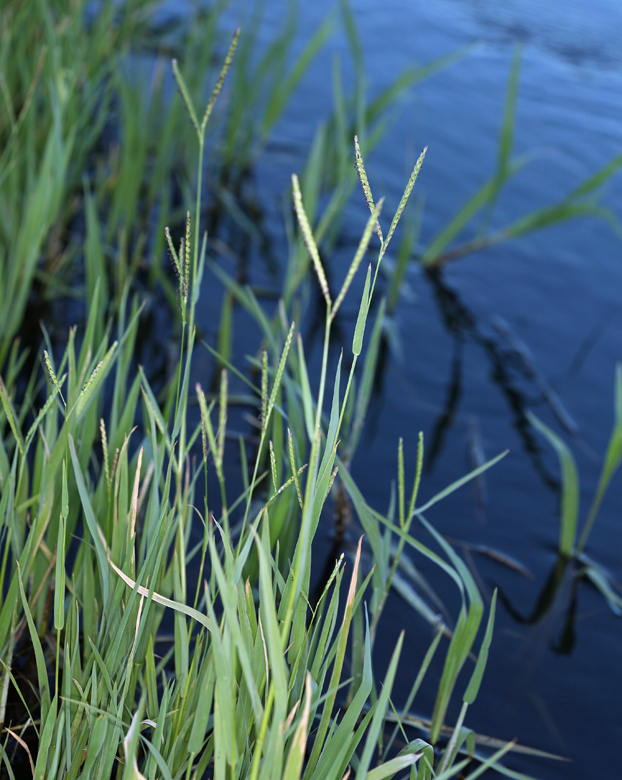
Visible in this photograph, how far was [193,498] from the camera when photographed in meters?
1.11

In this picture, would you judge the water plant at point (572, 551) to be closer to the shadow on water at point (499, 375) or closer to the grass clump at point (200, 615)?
the shadow on water at point (499, 375)

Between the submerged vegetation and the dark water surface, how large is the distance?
0.28 feet

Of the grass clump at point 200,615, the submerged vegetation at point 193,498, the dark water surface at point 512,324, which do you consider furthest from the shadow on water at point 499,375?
the grass clump at point 200,615

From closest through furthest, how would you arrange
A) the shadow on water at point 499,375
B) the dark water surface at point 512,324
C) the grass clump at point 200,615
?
the grass clump at point 200,615 < the dark water surface at point 512,324 < the shadow on water at point 499,375

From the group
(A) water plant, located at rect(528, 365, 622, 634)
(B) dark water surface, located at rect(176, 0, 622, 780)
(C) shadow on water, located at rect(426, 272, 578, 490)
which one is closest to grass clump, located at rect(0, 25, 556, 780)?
(B) dark water surface, located at rect(176, 0, 622, 780)

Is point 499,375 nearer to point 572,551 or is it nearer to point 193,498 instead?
point 572,551

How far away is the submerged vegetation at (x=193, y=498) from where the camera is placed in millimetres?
604

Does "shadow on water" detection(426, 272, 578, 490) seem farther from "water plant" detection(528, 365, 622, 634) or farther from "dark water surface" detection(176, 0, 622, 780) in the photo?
"water plant" detection(528, 365, 622, 634)

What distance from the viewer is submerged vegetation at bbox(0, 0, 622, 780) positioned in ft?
1.98

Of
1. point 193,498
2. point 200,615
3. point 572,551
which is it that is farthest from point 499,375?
point 200,615

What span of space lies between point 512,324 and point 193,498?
4.59ft

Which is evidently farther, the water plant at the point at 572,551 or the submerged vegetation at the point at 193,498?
the water plant at the point at 572,551

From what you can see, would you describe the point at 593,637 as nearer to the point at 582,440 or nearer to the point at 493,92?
the point at 582,440

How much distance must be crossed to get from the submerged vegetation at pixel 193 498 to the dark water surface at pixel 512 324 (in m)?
0.09
